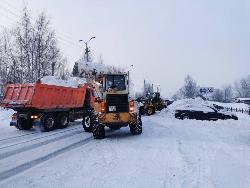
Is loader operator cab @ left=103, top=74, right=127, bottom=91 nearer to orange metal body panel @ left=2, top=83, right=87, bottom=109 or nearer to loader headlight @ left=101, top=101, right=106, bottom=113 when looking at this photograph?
loader headlight @ left=101, top=101, right=106, bottom=113

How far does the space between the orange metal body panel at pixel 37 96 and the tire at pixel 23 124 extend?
1.21 metres

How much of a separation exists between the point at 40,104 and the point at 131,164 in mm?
10112

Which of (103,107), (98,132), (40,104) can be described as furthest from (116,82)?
(40,104)

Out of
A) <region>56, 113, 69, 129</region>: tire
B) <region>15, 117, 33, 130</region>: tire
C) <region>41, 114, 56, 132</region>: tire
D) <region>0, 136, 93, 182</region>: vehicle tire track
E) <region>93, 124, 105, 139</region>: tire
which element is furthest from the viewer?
<region>56, 113, 69, 129</region>: tire

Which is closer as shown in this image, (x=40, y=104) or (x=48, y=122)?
(x=40, y=104)

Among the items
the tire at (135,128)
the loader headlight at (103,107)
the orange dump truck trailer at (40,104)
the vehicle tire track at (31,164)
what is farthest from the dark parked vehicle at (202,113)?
the vehicle tire track at (31,164)

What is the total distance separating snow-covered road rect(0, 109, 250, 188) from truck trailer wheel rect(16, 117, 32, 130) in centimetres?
463

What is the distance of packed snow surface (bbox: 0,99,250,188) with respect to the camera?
767cm

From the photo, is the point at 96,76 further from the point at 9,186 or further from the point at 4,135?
the point at 9,186

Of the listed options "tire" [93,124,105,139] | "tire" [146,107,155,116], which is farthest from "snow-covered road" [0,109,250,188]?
"tire" [146,107,155,116]

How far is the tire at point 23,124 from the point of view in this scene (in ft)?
63.7

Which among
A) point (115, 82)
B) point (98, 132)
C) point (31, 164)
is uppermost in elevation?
point (115, 82)

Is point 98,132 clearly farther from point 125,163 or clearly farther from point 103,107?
point 125,163

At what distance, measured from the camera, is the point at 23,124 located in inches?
771
